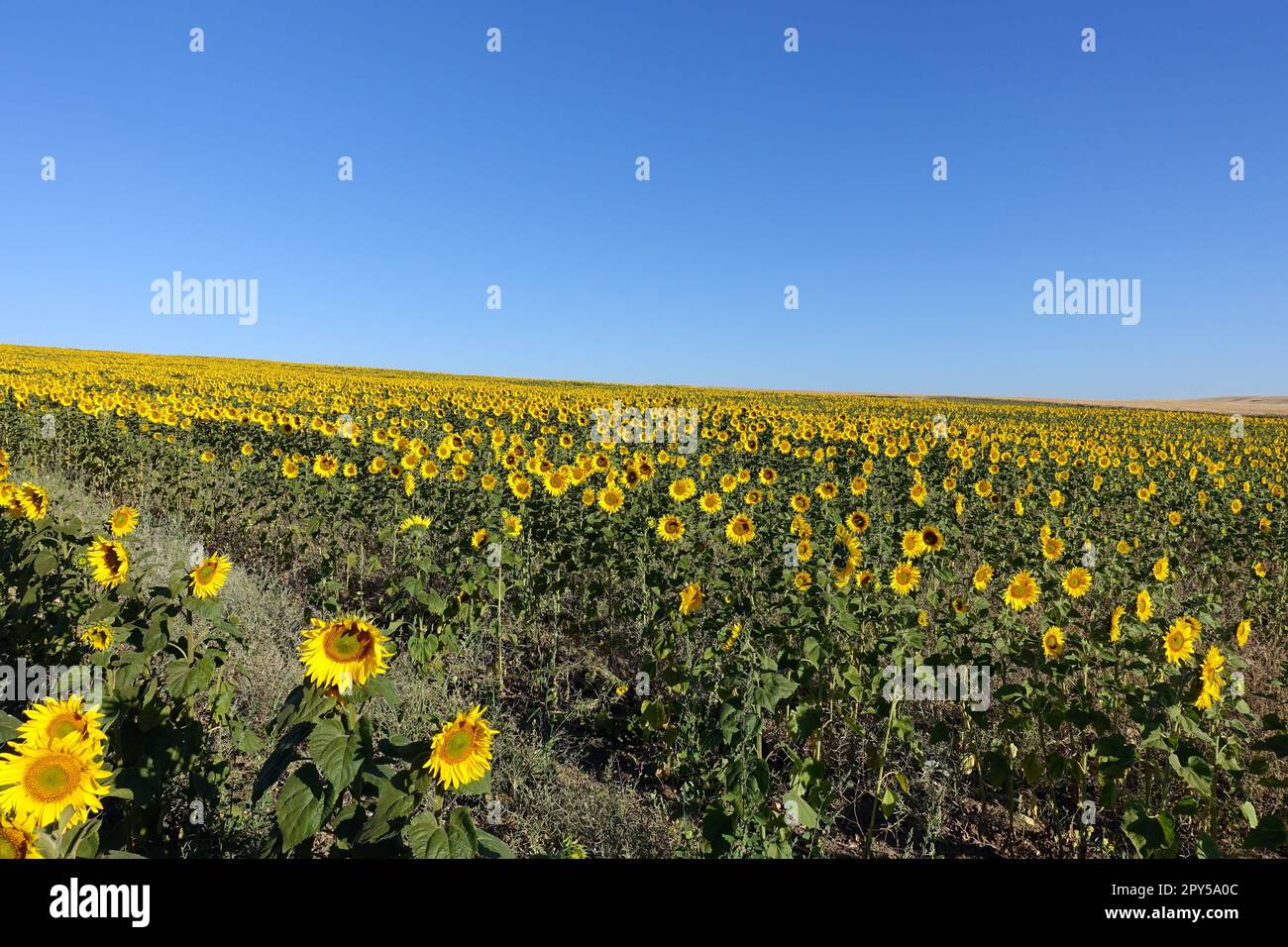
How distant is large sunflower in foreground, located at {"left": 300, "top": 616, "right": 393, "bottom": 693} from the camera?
192cm

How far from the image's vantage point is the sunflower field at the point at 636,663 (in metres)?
1.97

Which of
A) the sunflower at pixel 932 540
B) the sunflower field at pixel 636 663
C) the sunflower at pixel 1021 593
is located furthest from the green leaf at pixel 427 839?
the sunflower at pixel 932 540

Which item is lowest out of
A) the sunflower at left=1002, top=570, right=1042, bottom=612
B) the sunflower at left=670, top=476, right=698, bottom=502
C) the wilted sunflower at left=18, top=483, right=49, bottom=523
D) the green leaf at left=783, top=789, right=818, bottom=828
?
the green leaf at left=783, top=789, right=818, bottom=828

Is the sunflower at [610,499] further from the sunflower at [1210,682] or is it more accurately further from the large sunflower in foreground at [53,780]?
the large sunflower in foreground at [53,780]

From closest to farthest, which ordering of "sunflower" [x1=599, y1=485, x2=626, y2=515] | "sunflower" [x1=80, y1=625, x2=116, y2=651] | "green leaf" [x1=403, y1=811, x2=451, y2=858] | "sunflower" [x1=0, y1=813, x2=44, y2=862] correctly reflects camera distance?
"sunflower" [x1=0, y1=813, x2=44, y2=862] → "green leaf" [x1=403, y1=811, x2=451, y2=858] → "sunflower" [x1=80, y1=625, x2=116, y2=651] → "sunflower" [x1=599, y1=485, x2=626, y2=515]

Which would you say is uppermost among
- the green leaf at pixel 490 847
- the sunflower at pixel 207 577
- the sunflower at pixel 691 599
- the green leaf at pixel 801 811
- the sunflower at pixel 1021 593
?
the sunflower at pixel 207 577

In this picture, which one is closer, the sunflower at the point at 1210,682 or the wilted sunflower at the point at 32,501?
the sunflower at the point at 1210,682

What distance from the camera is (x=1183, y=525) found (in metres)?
8.84

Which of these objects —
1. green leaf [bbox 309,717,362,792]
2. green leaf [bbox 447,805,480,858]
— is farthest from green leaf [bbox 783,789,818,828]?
green leaf [bbox 309,717,362,792]

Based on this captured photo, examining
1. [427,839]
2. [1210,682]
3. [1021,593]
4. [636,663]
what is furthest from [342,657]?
[1021,593]

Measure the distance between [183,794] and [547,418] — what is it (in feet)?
43.9

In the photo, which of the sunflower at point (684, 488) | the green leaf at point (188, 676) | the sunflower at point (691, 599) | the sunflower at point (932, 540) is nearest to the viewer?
the green leaf at point (188, 676)

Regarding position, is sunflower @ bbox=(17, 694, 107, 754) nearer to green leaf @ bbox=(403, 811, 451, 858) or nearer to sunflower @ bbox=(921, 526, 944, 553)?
green leaf @ bbox=(403, 811, 451, 858)
